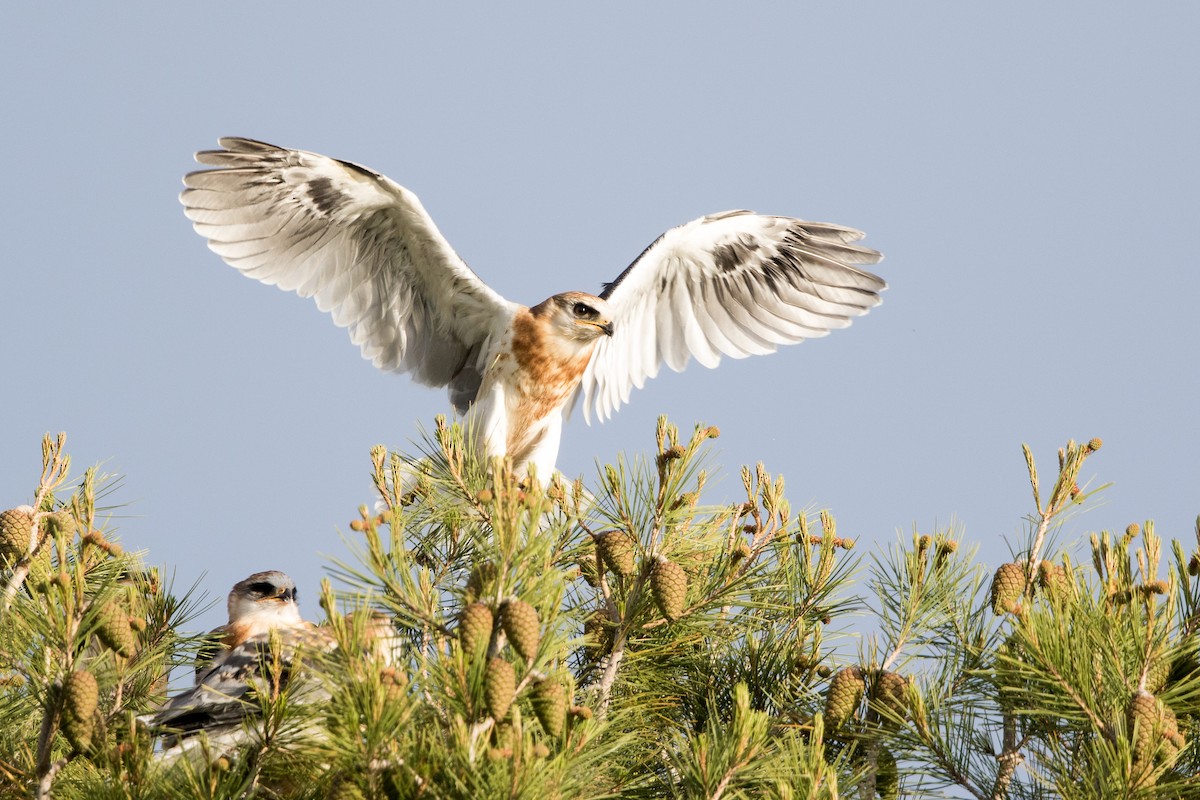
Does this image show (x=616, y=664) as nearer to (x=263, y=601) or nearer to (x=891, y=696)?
(x=891, y=696)

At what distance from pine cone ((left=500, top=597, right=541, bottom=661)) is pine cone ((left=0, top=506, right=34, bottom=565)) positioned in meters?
1.72

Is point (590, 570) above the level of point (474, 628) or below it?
above

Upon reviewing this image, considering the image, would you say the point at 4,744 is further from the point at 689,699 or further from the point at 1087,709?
the point at 1087,709

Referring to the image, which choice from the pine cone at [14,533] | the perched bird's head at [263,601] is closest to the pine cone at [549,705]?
the pine cone at [14,533]

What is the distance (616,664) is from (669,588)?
0.31 metres

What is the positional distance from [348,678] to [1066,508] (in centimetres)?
238

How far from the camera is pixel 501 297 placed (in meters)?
7.52

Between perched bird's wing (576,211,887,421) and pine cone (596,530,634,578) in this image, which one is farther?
perched bird's wing (576,211,887,421)

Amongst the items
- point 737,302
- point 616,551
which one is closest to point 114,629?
point 616,551

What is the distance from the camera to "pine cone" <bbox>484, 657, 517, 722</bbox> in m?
2.44

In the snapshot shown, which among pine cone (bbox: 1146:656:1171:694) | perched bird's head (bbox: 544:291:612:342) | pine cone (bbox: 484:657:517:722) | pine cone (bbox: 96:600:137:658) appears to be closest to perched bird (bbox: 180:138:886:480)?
perched bird's head (bbox: 544:291:612:342)

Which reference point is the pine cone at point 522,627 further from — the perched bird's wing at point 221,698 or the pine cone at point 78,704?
the pine cone at point 78,704

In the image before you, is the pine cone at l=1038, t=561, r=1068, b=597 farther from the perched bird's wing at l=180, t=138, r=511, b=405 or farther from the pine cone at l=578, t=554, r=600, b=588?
the perched bird's wing at l=180, t=138, r=511, b=405

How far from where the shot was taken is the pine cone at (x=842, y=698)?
330cm
